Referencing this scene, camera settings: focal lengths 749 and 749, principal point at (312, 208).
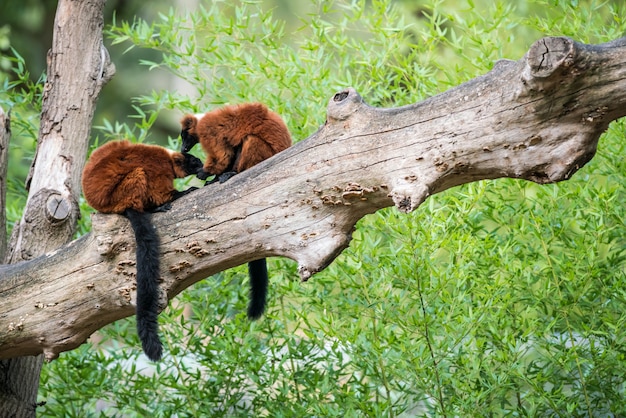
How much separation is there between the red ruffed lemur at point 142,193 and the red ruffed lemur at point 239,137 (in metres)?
0.13

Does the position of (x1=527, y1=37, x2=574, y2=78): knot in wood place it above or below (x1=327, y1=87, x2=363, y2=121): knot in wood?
above

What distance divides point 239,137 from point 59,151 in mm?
886

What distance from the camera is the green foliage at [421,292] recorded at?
2.77 meters

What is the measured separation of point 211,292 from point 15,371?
851 mm

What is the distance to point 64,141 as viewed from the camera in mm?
2910

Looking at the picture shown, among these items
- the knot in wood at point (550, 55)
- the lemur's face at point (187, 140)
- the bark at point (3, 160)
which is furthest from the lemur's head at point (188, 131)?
the knot in wood at point (550, 55)

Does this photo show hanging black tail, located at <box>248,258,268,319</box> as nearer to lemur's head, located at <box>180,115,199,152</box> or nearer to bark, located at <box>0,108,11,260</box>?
lemur's head, located at <box>180,115,199,152</box>

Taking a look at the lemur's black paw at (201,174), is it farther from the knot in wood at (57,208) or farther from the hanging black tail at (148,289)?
the knot in wood at (57,208)

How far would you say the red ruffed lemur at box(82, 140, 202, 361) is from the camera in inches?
87.3

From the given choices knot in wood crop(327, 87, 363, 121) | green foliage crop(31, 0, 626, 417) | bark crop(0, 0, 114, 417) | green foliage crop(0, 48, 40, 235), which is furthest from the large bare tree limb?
green foliage crop(0, 48, 40, 235)

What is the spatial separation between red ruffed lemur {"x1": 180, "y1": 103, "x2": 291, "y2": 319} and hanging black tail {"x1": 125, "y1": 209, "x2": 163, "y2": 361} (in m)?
0.33

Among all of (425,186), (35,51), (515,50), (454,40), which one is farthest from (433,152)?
(35,51)

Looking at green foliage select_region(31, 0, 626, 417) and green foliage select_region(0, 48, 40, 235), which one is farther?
green foliage select_region(0, 48, 40, 235)

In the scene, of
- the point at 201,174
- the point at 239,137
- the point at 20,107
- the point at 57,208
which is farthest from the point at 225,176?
the point at 20,107
